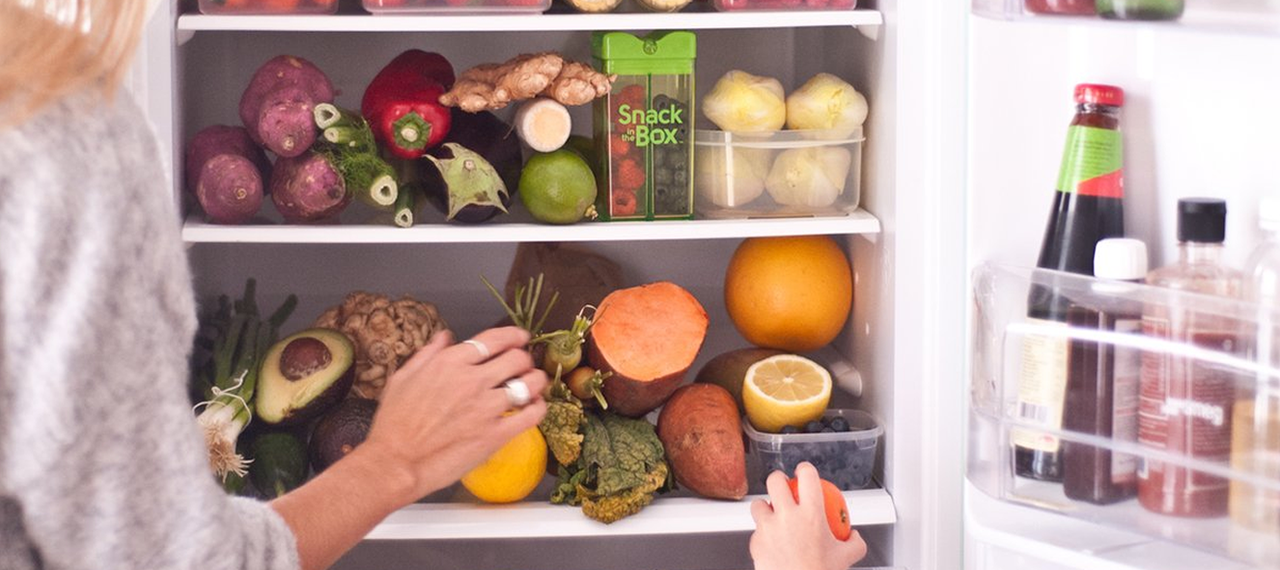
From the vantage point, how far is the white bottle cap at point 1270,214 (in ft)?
3.22

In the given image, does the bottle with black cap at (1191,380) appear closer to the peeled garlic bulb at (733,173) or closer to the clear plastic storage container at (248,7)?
the peeled garlic bulb at (733,173)

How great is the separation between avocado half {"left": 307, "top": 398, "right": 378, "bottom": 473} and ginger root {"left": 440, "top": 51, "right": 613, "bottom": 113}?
16.9 inches

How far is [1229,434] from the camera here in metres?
1.02

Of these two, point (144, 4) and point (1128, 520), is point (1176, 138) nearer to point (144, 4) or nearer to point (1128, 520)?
point (1128, 520)

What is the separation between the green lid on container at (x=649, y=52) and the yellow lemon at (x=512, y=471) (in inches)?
20.0

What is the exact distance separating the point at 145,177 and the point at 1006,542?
82cm

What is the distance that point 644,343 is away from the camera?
186 cm

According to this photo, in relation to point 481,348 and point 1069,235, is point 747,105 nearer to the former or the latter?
point 1069,235

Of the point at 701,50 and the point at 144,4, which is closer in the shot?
the point at 144,4

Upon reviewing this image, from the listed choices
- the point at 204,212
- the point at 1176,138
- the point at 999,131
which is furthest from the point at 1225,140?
the point at 204,212

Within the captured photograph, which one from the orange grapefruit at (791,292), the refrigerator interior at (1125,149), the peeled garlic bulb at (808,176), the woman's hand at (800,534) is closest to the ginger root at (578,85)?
the peeled garlic bulb at (808,176)

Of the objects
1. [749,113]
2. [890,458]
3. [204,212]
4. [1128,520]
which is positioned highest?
[749,113]

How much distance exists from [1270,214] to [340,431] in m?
1.20

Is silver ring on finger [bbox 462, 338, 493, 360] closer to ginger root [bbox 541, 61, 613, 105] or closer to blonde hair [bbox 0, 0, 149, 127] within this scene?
blonde hair [bbox 0, 0, 149, 127]
